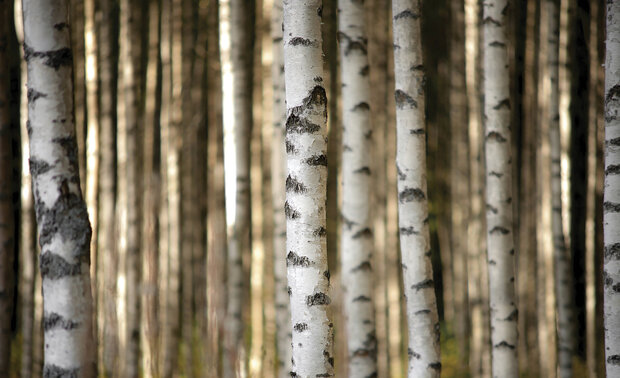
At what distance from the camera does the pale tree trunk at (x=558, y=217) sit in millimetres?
5199

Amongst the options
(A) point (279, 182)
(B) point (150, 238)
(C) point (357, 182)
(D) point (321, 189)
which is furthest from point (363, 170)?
(B) point (150, 238)

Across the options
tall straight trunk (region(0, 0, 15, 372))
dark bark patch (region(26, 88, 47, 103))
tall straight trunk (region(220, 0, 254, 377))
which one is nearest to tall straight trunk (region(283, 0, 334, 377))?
dark bark patch (region(26, 88, 47, 103))

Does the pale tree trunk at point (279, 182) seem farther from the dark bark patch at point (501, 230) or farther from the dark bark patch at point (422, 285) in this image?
the dark bark patch at point (501, 230)

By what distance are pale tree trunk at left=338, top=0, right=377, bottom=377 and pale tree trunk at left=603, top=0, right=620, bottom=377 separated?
1533 mm

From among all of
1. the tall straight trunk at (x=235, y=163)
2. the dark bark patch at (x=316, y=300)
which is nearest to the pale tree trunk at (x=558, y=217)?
the tall straight trunk at (x=235, y=163)

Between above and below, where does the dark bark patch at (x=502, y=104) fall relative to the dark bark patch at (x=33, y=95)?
above

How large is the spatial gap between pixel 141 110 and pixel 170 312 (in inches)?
142

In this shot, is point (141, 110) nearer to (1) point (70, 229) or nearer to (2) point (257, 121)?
(2) point (257, 121)

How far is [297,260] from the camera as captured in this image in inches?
100

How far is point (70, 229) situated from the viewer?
2.62 m

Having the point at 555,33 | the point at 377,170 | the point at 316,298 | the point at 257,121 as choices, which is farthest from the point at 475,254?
the point at 316,298

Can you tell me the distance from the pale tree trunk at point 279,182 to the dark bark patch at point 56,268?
7.20 feet

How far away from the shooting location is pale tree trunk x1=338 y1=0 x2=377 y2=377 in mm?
3936

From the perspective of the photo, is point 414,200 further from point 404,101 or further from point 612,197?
point 612,197
